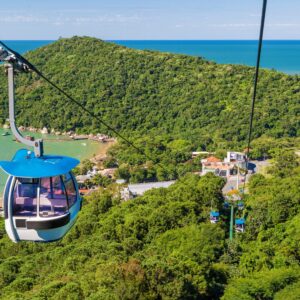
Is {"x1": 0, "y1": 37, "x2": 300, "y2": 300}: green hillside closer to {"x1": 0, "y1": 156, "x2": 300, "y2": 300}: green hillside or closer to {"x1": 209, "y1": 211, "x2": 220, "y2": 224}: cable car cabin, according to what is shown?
{"x1": 0, "y1": 156, "x2": 300, "y2": 300}: green hillside

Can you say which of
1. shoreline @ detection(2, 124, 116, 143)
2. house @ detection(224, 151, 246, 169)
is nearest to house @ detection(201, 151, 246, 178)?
house @ detection(224, 151, 246, 169)

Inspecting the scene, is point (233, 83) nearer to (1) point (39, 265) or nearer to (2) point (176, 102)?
(2) point (176, 102)

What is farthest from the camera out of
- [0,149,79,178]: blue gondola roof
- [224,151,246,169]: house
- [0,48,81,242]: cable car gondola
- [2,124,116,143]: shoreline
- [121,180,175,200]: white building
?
[2,124,116,143]: shoreline

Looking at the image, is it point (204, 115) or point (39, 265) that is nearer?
point (39, 265)

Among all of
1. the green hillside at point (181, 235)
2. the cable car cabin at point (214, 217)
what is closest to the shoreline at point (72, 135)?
Answer: the green hillside at point (181, 235)

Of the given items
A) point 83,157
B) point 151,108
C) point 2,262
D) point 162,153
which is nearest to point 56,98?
point 151,108

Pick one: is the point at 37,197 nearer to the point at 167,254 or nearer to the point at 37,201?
the point at 37,201

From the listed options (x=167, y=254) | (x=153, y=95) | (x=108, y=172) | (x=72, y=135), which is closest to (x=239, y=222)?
(x=167, y=254)
